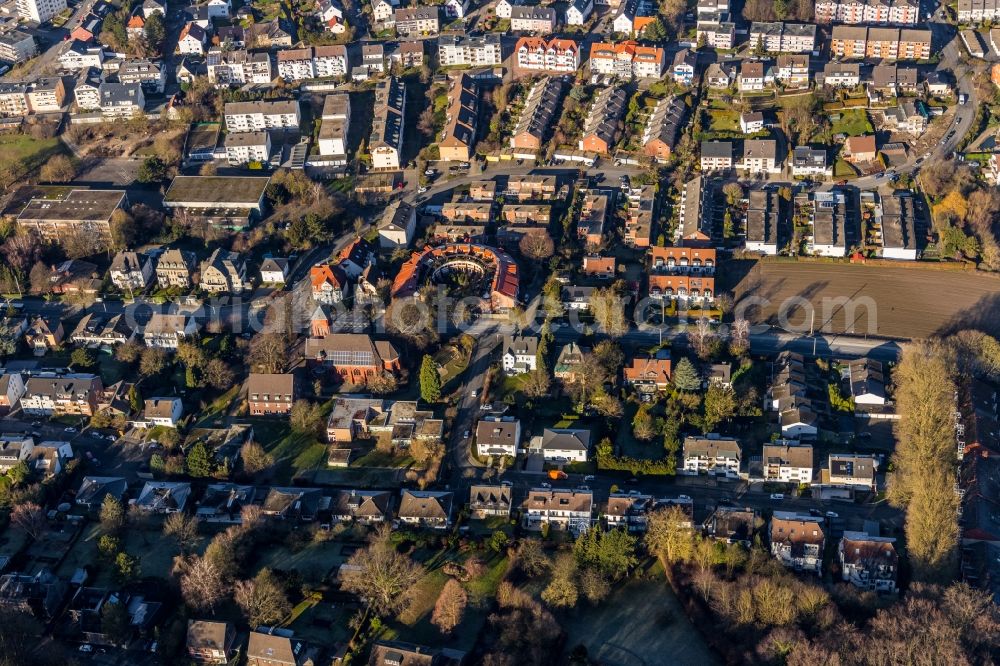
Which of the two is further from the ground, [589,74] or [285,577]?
[589,74]

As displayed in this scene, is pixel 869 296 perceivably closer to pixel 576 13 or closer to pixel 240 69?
pixel 576 13

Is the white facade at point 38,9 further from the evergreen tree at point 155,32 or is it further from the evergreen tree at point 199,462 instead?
the evergreen tree at point 199,462

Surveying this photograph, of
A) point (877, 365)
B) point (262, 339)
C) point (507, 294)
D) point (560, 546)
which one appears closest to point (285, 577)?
point (560, 546)

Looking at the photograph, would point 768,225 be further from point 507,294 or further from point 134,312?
point 134,312

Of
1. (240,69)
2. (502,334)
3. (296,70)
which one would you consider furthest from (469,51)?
(502,334)

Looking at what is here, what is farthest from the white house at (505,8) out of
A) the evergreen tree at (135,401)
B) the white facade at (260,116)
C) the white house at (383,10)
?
the evergreen tree at (135,401)

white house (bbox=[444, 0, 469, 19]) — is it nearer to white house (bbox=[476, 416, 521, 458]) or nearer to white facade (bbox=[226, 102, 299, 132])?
white facade (bbox=[226, 102, 299, 132])
